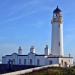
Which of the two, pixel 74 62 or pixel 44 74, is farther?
pixel 74 62

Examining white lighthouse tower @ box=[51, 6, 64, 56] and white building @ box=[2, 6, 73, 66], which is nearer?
white building @ box=[2, 6, 73, 66]

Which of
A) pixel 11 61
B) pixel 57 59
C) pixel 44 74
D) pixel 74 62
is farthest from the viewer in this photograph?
pixel 74 62

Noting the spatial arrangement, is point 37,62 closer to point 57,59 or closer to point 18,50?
point 57,59

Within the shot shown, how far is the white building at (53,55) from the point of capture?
40438mm

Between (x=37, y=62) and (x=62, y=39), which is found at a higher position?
(x=62, y=39)

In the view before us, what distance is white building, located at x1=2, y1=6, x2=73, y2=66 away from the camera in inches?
1592

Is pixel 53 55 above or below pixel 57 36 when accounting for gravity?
below

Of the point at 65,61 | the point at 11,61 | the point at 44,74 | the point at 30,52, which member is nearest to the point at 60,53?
the point at 65,61

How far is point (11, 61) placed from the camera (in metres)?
42.3

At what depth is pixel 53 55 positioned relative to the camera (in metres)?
41.7

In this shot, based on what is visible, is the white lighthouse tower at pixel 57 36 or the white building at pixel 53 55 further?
the white lighthouse tower at pixel 57 36

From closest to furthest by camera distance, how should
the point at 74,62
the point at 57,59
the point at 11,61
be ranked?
the point at 57,59 → the point at 11,61 → the point at 74,62

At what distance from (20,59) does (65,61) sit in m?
6.65

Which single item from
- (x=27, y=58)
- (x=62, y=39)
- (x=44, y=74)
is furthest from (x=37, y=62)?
(x=44, y=74)
